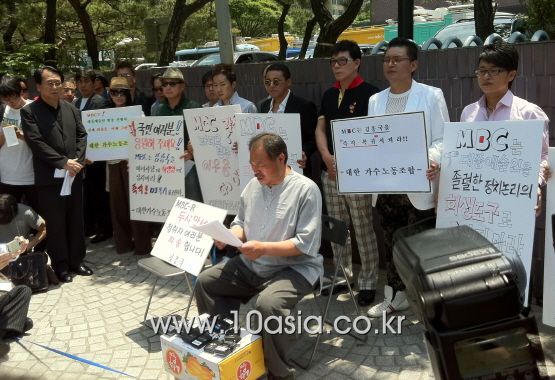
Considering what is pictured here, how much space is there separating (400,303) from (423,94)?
1602 millimetres

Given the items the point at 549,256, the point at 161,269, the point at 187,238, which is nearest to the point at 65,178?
the point at 161,269

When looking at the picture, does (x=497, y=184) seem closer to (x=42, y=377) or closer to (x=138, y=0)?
(x=42, y=377)

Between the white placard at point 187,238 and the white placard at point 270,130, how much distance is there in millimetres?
781

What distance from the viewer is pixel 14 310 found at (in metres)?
4.23

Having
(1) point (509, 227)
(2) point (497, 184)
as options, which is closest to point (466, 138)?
(2) point (497, 184)

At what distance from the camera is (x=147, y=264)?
14.6 ft

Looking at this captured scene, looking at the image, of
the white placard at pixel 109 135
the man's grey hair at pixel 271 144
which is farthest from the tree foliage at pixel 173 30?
the man's grey hair at pixel 271 144

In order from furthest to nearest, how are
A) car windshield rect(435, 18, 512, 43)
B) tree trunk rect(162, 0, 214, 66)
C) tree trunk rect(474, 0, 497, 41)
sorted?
car windshield rect(435, 18, 512, 43) → tree trunk rect(162, 0, 214, 66) → tree trunk rect(474, 0, 497, 41)

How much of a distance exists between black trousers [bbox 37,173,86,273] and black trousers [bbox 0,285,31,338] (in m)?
1.16

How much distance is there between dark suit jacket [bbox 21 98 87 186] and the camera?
5172 mm

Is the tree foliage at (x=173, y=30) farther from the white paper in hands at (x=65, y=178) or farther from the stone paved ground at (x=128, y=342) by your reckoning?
the stone paved ground at (x=128, y=342)

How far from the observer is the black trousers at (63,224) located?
5363 mm

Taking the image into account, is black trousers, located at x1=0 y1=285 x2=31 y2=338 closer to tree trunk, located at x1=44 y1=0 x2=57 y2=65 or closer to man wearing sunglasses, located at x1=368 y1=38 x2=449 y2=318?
man wearing sunglasses, located at x1=368 y1=38 x2=449 y2=318

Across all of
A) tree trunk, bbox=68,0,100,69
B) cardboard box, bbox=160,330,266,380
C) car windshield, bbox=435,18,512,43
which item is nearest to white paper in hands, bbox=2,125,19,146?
cardboard box, bbox=160,330,266,380
